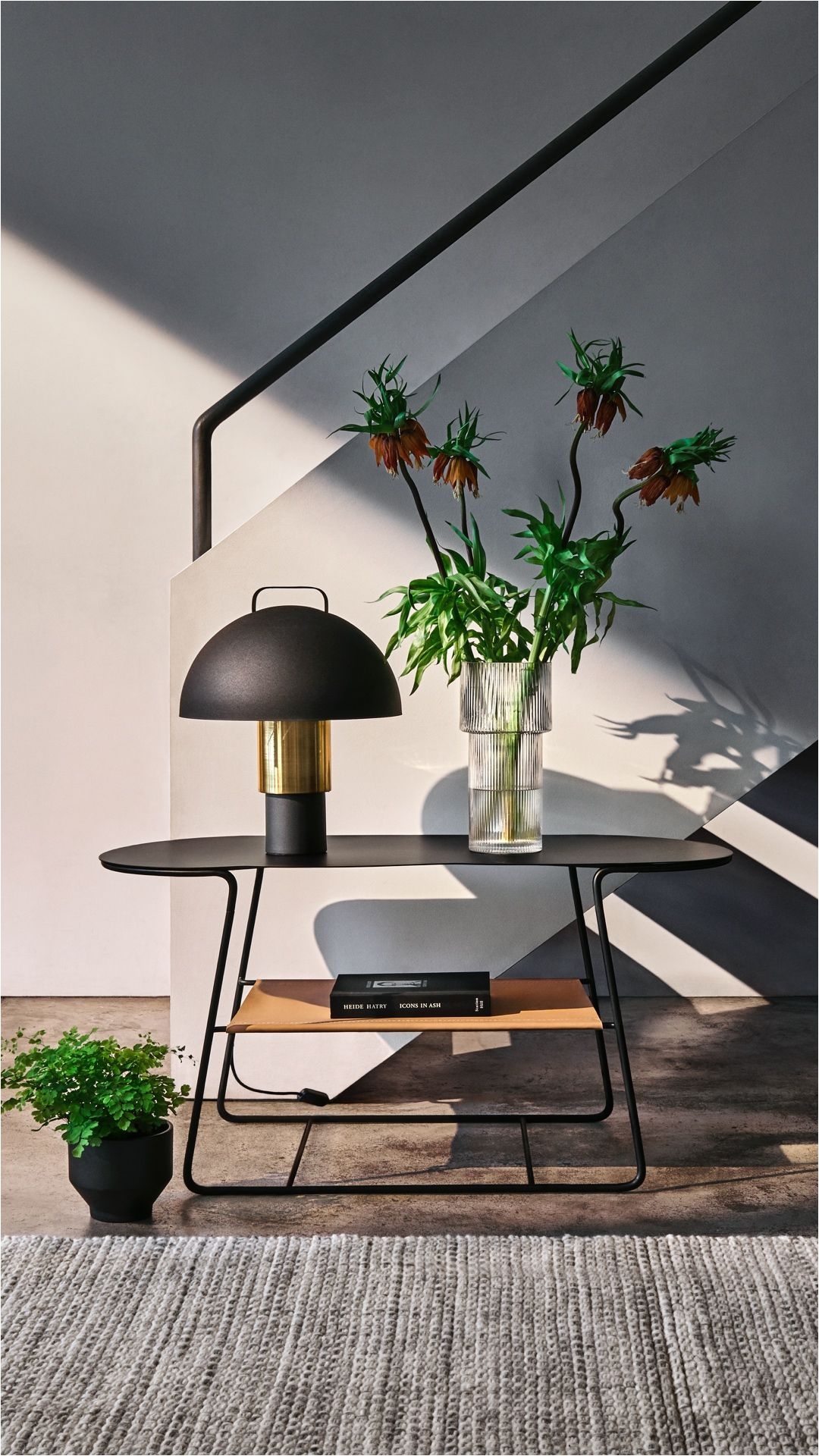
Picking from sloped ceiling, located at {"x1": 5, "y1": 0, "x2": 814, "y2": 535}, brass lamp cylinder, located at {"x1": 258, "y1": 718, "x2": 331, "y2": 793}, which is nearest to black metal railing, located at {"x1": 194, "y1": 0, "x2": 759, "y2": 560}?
brass lamp cylinder, located at {"x1": 258, "y1": 718, "x2": 331, "y2": 793}

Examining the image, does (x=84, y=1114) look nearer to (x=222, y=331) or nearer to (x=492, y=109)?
(x=222, y=331)

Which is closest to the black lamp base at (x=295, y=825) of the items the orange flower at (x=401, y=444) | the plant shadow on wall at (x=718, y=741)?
the orange flower at (x=401, y=444)

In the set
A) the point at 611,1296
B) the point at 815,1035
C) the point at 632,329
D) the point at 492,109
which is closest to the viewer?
the point at 611,1296

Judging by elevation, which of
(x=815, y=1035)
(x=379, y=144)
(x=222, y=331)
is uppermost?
(x=379, y=144)

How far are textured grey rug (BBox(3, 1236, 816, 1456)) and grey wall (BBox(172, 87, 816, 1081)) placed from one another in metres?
1.02

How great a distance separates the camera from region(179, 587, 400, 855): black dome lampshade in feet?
6.61

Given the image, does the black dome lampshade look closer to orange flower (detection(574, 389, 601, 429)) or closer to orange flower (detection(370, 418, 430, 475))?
orange flower (detection(370, 418, 430, 475))

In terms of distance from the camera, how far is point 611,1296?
4.83 ft

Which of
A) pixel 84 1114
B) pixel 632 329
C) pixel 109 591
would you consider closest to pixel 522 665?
pixel 632 329

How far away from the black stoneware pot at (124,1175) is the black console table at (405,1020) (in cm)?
10

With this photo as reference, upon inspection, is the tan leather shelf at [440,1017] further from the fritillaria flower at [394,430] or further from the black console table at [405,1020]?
the fritillaria flower at [394,430]

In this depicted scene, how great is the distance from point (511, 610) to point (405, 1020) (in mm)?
813

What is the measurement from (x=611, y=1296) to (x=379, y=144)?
314 centimetres

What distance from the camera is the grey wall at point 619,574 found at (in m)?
2.55
